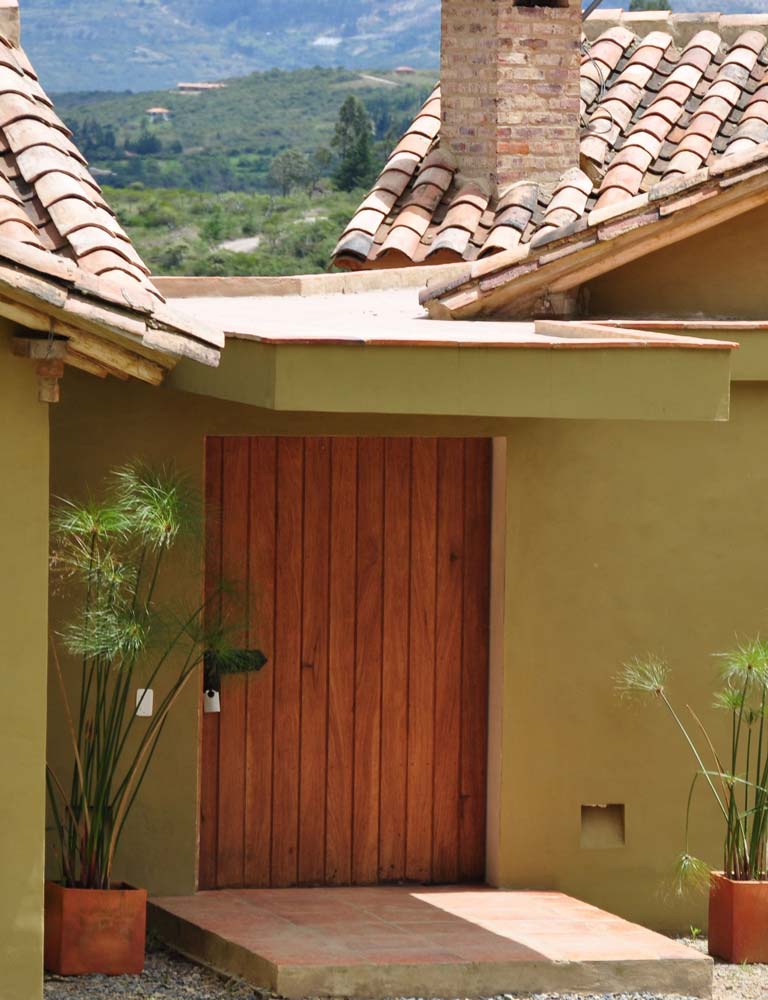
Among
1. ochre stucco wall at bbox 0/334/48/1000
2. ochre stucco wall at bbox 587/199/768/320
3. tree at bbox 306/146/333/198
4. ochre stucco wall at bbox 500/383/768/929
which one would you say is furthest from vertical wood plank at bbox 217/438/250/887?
tree at bbox 306/146/333/198

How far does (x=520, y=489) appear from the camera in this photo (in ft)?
31.2

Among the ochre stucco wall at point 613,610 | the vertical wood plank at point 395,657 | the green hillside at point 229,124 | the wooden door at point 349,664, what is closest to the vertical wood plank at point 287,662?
the wooden door at point 349,664

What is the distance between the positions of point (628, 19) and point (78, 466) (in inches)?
358

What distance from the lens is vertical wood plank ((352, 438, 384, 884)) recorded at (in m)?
9.57

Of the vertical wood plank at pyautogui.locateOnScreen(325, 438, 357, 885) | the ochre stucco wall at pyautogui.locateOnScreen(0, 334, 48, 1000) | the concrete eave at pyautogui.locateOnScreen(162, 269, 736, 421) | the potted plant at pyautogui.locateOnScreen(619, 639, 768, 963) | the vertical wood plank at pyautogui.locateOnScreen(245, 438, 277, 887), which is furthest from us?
the vertical wood plank at pyautogui.locateOnScreen(325, 438, 357, 885)

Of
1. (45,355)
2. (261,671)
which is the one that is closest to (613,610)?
(261,671)

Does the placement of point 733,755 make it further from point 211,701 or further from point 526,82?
point 526,82

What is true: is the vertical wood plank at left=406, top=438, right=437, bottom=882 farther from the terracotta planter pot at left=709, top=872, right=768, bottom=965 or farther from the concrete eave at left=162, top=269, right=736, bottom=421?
the terracotta planter pot at left=709, top=872, right=768, bottom=965

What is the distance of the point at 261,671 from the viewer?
9.49 metres

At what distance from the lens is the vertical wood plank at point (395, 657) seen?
9.61 m

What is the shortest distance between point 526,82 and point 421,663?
237 inches

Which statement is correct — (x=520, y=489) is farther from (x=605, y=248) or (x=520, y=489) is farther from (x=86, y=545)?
(x=86, y=545)

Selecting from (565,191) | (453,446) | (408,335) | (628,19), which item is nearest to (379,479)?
(453,446)

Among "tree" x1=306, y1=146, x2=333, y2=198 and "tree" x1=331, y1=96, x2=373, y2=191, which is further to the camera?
"tree" x1=306, y1=146, x2=333, y2=198
